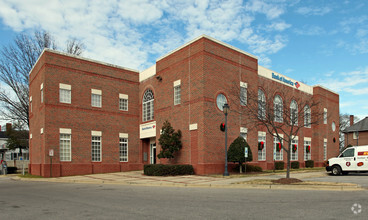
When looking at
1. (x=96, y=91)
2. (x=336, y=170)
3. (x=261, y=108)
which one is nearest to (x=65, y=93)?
(x=96, y=91)

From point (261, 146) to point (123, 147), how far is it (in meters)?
A: 12.9

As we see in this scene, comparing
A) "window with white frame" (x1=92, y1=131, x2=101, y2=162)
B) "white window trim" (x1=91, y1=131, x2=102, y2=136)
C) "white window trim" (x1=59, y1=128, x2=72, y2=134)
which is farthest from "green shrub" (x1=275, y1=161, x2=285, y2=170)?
"white window trim" (x1=59, y1=128, x2=72, y2=134)

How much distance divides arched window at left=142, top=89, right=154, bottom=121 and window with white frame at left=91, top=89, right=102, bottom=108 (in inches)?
174

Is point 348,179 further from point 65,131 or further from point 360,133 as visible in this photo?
point 360,133

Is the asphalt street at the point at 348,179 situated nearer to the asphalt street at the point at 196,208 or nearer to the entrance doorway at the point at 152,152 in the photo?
the asphalt street at the point at 196,208

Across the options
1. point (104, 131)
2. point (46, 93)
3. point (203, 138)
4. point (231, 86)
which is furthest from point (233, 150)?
point (46, 93)

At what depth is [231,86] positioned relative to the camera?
86.2 feet

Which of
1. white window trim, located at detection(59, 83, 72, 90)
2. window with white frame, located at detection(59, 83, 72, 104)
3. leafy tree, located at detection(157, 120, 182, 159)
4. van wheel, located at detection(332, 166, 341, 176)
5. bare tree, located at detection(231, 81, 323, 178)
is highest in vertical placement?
white window trim, located at detection(59, 83, 72, 90)

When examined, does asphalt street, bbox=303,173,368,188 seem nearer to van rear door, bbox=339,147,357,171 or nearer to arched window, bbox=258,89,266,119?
van rear door, bbox=339,147,357,171

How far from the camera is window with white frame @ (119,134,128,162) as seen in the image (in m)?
29.7

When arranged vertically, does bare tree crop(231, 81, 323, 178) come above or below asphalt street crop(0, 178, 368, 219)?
above

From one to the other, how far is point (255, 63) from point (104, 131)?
49.7 feet

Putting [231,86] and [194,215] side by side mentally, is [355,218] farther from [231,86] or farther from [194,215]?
[231,86]

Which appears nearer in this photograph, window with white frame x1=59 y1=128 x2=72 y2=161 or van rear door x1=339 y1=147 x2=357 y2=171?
van rear door x1=339 y1=147 x2=357 y2=171
